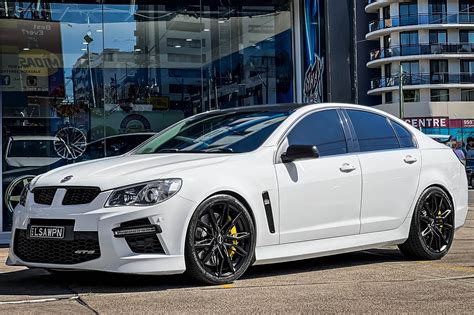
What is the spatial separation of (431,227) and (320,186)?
64.2 inches

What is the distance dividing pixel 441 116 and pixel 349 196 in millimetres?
67855

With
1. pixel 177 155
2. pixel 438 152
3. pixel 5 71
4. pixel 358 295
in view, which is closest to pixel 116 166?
pixel 177 155

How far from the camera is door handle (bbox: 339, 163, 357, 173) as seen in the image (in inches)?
275

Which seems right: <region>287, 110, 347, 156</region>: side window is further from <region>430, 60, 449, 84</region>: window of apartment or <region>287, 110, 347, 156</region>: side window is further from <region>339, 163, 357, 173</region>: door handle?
<region>430, 60, 449, 84</region>: window of apartment

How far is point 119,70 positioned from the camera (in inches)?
526

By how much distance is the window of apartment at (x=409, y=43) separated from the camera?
7550cm

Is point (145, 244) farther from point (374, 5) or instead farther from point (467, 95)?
point (374, 5)

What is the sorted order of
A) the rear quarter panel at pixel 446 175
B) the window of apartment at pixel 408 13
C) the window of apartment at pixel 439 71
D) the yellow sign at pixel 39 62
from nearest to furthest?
the rear quarter panel at pixel 446 175 < the yellow sign at pixel 39 62 < the window of apartment at pixel 439 71 < the window of apartment at pixel 408 13

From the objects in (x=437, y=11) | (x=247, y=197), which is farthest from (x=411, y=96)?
(x=247, y=197)

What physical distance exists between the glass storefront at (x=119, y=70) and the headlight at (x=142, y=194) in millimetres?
6653

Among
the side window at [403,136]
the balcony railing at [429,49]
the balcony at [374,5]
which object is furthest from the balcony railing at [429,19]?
the side window at [403,136]

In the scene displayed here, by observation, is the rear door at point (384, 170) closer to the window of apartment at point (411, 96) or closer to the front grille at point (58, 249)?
the front grille at point (58, 249)

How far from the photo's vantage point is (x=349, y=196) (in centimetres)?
700

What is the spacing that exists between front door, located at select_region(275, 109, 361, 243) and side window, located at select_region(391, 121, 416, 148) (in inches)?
32.0
